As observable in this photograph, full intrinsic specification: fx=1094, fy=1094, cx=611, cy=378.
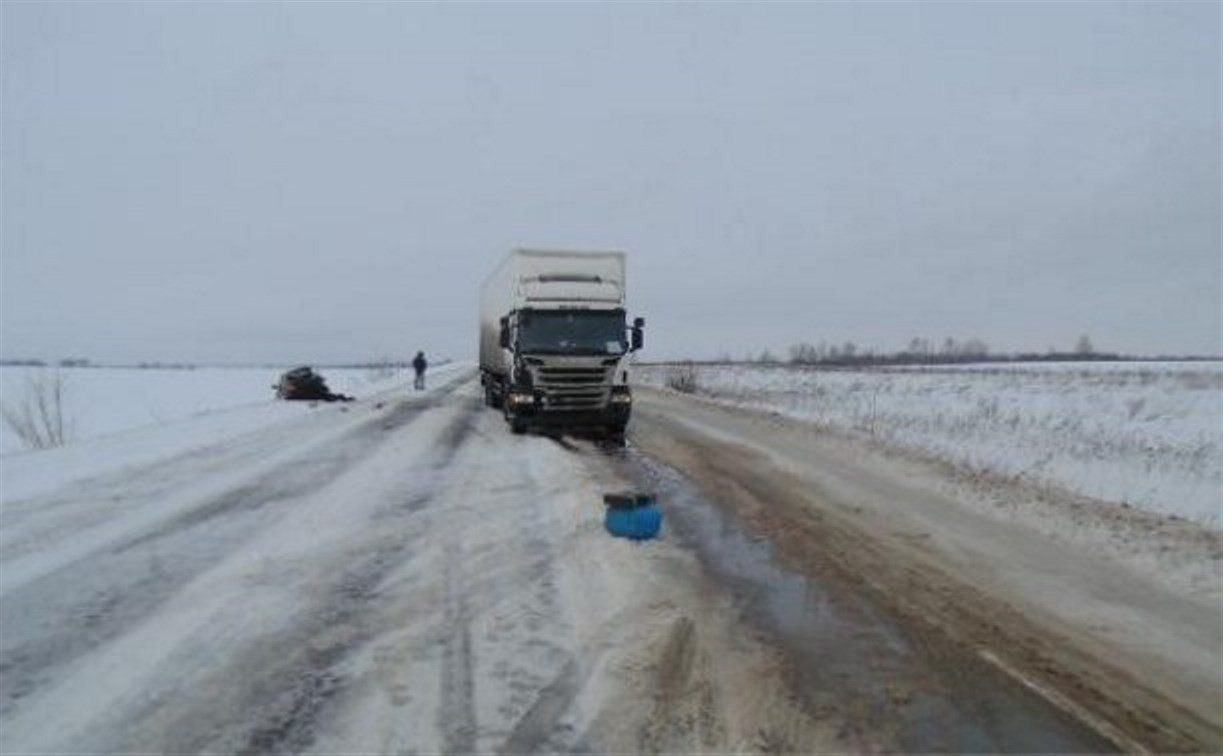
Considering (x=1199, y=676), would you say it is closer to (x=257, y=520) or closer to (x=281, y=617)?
(x=281, y=617)

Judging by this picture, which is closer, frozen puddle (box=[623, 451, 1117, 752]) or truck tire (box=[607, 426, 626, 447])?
frozen puddle (box=[623, 451, 1117, 752])

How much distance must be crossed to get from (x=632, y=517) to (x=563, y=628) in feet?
11.7

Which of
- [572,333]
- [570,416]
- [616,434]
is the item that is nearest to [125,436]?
[570,416]

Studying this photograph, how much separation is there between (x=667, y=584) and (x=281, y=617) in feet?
10.0

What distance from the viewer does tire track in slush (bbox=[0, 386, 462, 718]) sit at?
669cm

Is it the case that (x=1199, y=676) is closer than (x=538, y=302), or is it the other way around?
(x=1199, y=676)

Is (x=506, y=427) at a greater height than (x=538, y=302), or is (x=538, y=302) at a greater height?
(x=538, y=302)

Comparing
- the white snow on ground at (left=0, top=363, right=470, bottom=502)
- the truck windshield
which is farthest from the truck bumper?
the white snow on ground at (left=0, top=363, right=470, bottom=502)

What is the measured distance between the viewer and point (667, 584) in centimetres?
895

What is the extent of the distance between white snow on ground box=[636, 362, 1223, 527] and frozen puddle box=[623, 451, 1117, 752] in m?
6.69

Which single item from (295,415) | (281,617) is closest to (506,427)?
(295,415)

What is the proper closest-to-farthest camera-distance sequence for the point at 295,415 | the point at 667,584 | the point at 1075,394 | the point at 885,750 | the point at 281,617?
1. the point at 885,750
2. the point at 281,617
3. the point at 667,584
4. the point at 295,415
5. the point at 1075,394

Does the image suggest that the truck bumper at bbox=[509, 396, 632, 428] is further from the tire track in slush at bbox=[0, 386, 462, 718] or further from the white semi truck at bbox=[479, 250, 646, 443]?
the tire track in slush at bbox=[0, 386, 462, 718]

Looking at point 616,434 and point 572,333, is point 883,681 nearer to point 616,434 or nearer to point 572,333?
point 616,434
